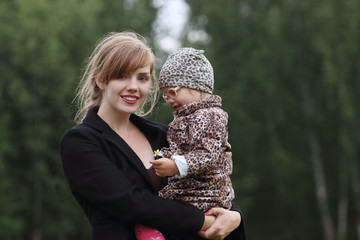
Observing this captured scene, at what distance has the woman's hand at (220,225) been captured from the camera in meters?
2.53

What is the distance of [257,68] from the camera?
19.2m

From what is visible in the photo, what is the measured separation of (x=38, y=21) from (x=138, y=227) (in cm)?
1696

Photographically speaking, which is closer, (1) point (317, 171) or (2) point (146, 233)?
(2) point (146, 233)

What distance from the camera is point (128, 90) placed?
8.37ft

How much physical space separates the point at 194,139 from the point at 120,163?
14.7 inches

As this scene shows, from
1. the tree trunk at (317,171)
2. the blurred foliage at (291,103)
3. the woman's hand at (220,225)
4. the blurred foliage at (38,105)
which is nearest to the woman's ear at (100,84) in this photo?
the woman's hand at (220,225)

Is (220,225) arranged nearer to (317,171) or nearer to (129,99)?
(129,99)

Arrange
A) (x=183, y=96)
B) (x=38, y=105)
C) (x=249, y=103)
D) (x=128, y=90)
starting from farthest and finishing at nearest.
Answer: (x=249, y=103) < (x=38, y=105) < (x=183, y=96) < (x=128, y=90)

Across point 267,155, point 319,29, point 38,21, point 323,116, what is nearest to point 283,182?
point 267,155

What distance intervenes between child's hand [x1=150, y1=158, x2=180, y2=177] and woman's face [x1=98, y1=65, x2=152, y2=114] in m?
0.35

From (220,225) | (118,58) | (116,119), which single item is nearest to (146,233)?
(220,225)

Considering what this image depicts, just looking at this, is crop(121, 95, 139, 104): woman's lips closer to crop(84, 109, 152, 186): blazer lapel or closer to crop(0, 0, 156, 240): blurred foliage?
crop(84, 109, 152, 186): blazer lapel

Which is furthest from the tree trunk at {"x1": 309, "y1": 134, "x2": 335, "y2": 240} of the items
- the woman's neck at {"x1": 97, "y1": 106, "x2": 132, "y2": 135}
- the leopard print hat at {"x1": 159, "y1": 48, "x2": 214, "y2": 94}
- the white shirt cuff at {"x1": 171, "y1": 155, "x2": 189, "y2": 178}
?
the white shirt cuff at {"x1": 171, "y1": 155, "x2": 189, "y2": 178}

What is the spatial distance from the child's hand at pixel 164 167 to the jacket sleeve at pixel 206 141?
75mm
